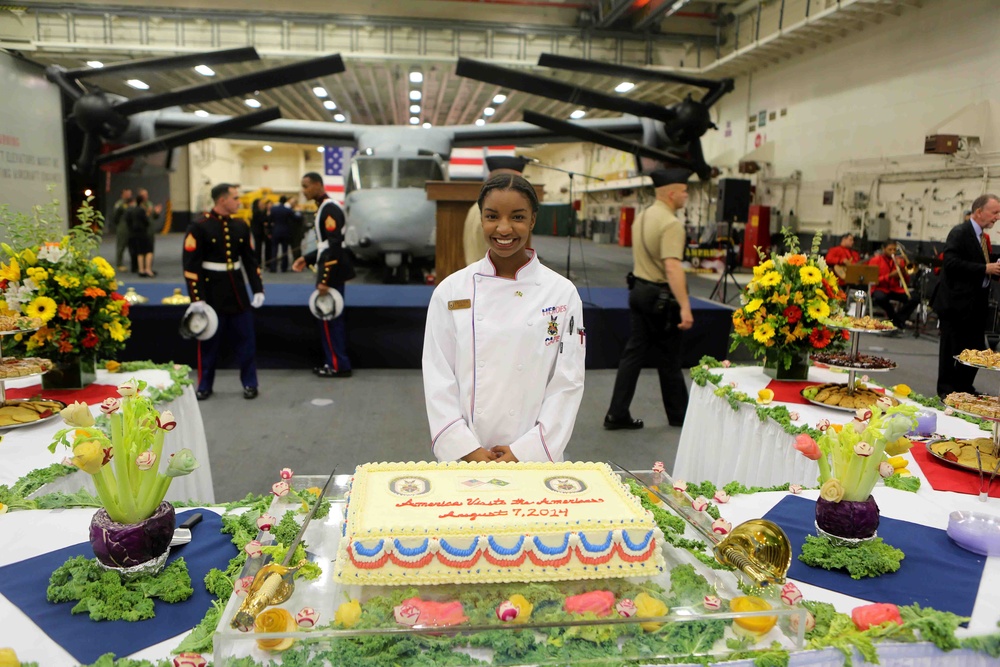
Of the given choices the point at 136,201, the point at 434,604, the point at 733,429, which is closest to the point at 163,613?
the point at 434,604

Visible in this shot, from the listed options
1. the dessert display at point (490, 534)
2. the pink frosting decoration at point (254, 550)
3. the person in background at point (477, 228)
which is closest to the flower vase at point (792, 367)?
the dessert display at point (490, 534)

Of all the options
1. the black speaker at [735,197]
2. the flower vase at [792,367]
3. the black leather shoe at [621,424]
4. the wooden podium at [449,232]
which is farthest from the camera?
the black speaker at [735,197]

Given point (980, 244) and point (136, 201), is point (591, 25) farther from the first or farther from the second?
point (980, 244)

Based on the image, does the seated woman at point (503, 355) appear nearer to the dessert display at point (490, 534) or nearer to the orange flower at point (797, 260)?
the dessert display at point (490, 534)

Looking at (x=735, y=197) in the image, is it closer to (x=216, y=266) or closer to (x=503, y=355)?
(x=216, y=266)

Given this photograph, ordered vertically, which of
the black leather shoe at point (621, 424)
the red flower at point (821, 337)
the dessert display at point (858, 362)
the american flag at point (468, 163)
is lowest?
the black leather shoe at point (621, 424)

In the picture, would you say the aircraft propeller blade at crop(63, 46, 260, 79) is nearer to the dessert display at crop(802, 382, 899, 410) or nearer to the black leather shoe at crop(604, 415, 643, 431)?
the black leather shoe at crop(604, 415, 643, 431)

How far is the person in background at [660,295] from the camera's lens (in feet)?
13.0

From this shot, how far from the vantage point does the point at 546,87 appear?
755 centimetres

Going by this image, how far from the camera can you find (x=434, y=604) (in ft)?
3.29

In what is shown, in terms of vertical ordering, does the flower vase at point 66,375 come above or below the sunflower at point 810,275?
below

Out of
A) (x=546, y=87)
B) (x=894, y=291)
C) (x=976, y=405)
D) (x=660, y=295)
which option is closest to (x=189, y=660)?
(x=976, y=405)

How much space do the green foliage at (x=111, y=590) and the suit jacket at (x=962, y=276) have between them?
4942 mm

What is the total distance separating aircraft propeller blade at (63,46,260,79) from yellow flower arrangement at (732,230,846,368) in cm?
557
